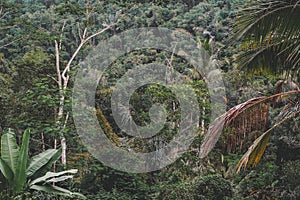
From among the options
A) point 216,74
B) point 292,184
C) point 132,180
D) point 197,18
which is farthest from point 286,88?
point 197,18

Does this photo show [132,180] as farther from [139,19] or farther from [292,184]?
[139,19]

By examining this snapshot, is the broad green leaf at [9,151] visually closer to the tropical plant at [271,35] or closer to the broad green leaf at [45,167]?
the broad green leaf at [45,167]

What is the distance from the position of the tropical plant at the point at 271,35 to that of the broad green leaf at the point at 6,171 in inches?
132

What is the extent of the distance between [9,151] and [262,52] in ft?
11.6

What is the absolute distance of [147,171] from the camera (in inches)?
399

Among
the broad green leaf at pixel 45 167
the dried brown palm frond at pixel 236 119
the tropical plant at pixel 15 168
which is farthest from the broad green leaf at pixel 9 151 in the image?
the dried brown palm frond at pixel 236 119

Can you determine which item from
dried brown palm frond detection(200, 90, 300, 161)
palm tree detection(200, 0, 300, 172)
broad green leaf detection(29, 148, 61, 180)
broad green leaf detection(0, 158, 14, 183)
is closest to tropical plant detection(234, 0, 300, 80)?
palm tree detection(200, 0, 300, 172)

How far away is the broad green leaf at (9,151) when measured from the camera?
558 cm

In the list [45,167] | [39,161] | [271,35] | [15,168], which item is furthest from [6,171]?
[271,35]

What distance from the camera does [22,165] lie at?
555 centimetres

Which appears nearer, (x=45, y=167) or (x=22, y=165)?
(x=22, y=165)

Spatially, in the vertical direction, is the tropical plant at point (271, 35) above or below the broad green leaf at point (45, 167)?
above

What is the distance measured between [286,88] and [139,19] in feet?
29.0

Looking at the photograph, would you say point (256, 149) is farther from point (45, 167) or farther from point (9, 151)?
point (9, 151)
